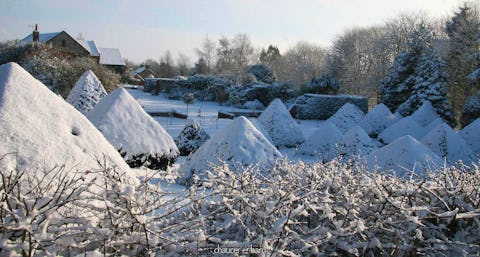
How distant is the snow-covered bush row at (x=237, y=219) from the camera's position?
7.47ft

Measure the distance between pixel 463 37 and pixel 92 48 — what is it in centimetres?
4237

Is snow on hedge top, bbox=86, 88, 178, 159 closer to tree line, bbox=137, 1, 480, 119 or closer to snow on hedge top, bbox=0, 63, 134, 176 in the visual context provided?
snow on hedge top, bbox=0, 63, 134, 176

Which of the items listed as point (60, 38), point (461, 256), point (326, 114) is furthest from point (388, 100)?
point (60, 38)

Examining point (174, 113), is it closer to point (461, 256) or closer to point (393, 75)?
point (393, 75)

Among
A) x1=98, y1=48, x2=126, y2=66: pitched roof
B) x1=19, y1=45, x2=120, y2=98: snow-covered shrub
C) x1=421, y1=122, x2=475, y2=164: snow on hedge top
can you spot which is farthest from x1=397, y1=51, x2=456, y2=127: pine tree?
x1=98, y1=48, x2=126, y2=66: pitched roof

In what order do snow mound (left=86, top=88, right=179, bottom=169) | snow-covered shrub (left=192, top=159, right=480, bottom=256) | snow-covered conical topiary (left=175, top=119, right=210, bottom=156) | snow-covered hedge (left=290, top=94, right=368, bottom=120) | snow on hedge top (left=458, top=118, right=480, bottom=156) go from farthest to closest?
snow-covered hedge (left=290, top=94, right=368, bottom=120), snow on hedge top (left=458, top=118, right=480, bottom=156), snow-covered conical topiary (left=175, top=119, right=210, bottom=156), snow mound (left=86, top=88, right=179, bottom=169), snow-covered shrub (left=192, top=159, right=480, bottom=256)

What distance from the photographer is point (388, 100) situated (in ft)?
90.0

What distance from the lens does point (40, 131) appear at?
3.87 meters

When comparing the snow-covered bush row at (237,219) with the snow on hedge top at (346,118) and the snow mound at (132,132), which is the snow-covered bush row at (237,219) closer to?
the snow mound at (132,132)

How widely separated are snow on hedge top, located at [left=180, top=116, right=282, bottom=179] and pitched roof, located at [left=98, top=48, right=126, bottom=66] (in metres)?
50.9

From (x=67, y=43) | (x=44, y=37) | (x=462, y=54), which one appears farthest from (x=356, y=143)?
(x=44, y=37)

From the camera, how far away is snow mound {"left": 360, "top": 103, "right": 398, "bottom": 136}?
782 inches

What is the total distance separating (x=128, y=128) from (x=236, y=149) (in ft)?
9.50

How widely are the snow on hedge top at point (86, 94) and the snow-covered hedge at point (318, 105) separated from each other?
17.7 metres
